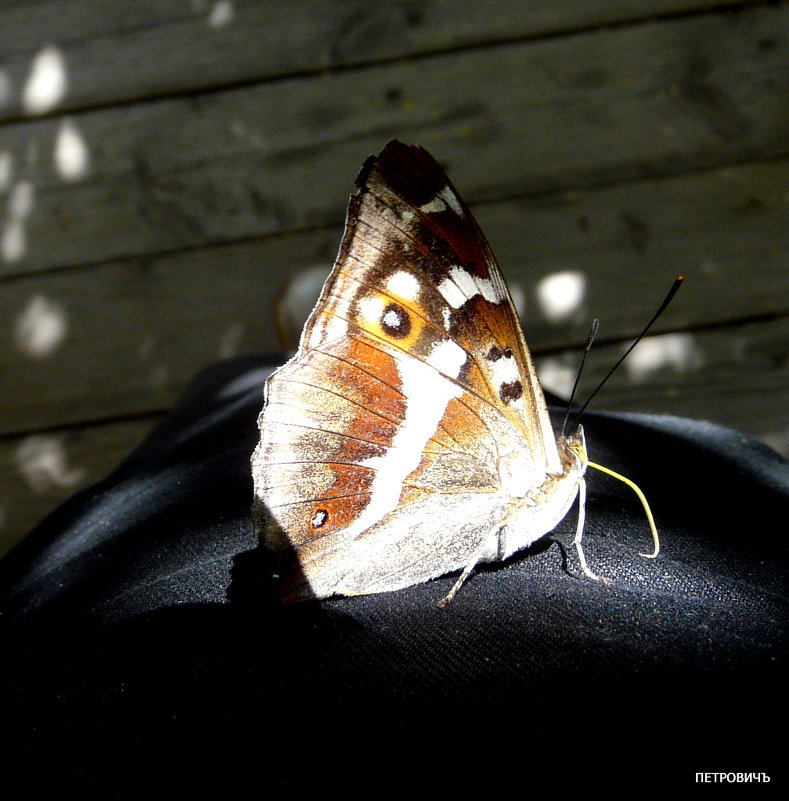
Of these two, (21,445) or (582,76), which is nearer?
(582,76)

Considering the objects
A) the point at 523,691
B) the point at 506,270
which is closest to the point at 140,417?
the point at 506,270

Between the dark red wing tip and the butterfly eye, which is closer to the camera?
the dark red wing tip

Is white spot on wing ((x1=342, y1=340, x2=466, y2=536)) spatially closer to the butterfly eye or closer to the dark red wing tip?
the butterfly eye

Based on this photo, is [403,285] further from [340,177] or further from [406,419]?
[340,177]

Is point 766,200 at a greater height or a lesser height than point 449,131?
lesser

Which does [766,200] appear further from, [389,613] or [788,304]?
[389,613]

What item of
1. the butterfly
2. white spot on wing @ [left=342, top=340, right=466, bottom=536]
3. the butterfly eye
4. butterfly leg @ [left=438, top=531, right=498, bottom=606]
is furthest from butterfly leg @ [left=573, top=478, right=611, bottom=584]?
the butterfly eye

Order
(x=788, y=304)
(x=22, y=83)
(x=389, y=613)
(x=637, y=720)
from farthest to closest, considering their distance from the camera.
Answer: (x=788, y=304), (x=22, y=83), (x=389, y=613), (x=637, y=720)
